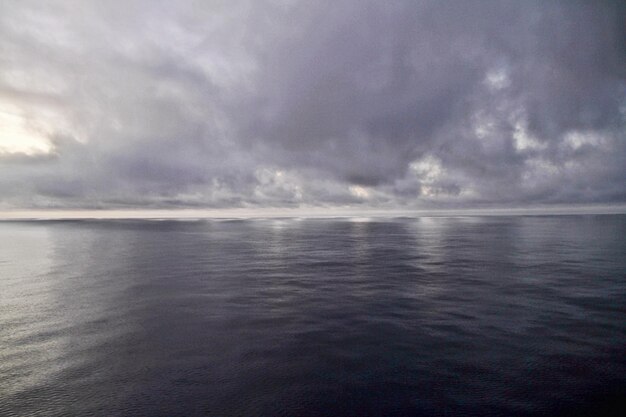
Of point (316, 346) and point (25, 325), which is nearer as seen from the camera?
point (316, 346)

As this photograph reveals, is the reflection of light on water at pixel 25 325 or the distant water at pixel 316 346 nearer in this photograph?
the distant water at pixel 316 346

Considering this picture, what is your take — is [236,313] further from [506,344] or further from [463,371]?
[506,344]

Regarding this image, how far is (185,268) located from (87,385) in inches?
1188

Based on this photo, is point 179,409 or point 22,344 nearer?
point 179,409

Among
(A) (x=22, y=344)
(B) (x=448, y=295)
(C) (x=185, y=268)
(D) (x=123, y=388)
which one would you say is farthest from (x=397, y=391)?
(C) (x=185, y=268)

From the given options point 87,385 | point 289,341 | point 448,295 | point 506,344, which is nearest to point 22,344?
point 87,385

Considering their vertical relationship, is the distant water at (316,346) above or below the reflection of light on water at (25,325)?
below

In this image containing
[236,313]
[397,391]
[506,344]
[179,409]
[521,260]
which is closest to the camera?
[179,409]

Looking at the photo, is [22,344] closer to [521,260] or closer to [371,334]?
[371,334]

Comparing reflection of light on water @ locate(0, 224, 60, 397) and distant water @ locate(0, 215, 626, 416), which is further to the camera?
reflection of light on water @ locate(0, 224, 60, 397)

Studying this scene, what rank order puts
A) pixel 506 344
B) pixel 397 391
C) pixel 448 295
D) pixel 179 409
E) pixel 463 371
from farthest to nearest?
pixel 448 295, pixel 506 344, pixel 463 371, pixel 397 391, pixel 179 409

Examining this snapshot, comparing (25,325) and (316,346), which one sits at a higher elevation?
(25,325)

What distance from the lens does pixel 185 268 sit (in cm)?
4256

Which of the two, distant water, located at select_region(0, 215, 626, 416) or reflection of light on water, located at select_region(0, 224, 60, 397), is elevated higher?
reflection of light on water, located at select_region(0, 224, 60, 397)
